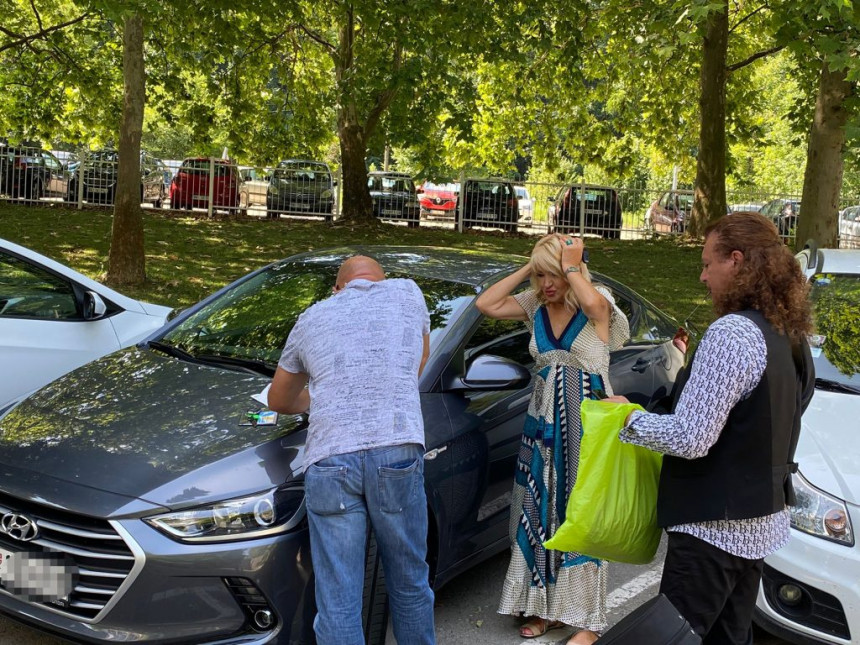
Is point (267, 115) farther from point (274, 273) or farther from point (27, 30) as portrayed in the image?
point (274, 273)

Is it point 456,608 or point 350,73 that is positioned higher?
point 350,73

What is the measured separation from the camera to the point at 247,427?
11.5 feet

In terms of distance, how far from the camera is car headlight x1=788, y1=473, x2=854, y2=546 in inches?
142

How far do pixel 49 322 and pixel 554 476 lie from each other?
324 centimetres

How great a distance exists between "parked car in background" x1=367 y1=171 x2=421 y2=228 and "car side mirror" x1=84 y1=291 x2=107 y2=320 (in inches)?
611

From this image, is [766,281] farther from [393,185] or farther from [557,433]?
[393,185]

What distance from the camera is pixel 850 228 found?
75.0 ft

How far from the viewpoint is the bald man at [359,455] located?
9.25 feet

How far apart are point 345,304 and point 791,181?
37.4 metres

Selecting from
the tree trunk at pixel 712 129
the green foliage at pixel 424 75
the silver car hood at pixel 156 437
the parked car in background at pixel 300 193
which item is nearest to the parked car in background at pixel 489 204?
the green foliage at pixel 424 75

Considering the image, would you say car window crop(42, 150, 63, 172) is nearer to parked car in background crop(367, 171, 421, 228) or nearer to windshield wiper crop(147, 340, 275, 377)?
parked car in background crop(367, 171, 421, 228)

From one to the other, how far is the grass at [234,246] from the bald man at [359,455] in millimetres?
Result: 8099

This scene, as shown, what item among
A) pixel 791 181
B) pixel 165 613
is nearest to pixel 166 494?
pixel 165 613

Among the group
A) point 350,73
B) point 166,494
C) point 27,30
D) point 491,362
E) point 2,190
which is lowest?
point 166,494
